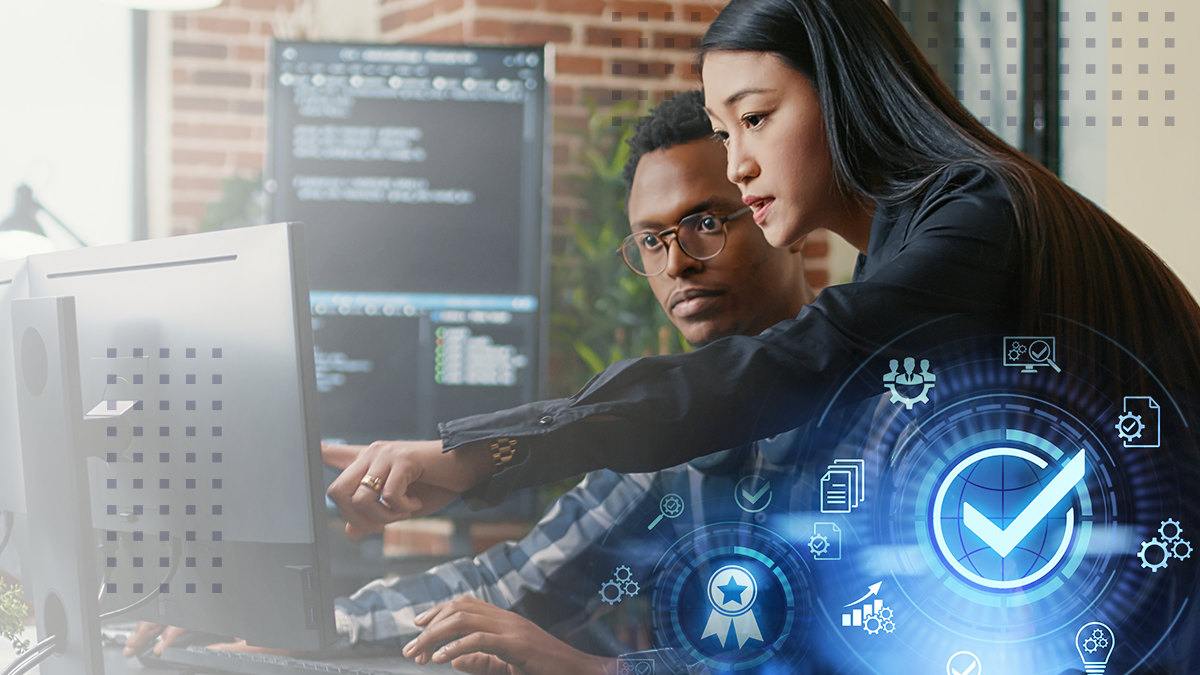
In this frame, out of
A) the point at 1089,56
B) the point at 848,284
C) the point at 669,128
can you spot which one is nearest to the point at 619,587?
the point at 848,284

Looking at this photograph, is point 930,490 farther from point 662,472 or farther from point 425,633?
point 425,633

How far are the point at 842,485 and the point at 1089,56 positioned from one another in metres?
0.53

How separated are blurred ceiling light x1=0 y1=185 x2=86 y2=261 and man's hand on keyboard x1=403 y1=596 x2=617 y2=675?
0.88m

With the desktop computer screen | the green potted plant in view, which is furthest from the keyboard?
the desktop computer screen

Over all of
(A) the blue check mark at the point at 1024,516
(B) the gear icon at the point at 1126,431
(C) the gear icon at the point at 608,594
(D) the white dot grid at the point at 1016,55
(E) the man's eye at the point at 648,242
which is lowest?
(C) the gear icon at the point at 608,594

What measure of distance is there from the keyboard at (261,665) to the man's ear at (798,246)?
1.81 feet

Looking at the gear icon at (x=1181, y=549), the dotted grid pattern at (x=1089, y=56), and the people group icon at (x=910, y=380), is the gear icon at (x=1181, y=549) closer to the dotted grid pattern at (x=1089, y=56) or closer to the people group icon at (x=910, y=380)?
the people group icon at (x=910, y=380)

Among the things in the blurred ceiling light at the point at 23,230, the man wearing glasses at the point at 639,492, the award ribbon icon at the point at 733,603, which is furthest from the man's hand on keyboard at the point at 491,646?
the blurred ceiling light at the point at 23,230

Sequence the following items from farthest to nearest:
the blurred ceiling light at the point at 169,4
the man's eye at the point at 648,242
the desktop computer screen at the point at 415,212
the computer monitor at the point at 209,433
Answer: the blurred ceiling light at the point at 169,4, the desktop computer screen at the point at 415,212, the man's eye at the point at 648,242, the computer monitor at the point at 209,433

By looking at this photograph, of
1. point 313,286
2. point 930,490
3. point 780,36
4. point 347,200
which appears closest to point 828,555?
point 930,490

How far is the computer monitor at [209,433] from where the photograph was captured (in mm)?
613

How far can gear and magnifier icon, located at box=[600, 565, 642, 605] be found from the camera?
706 mm

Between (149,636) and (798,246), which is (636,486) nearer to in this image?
(798,246)

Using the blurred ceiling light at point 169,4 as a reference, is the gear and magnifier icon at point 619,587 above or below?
below
